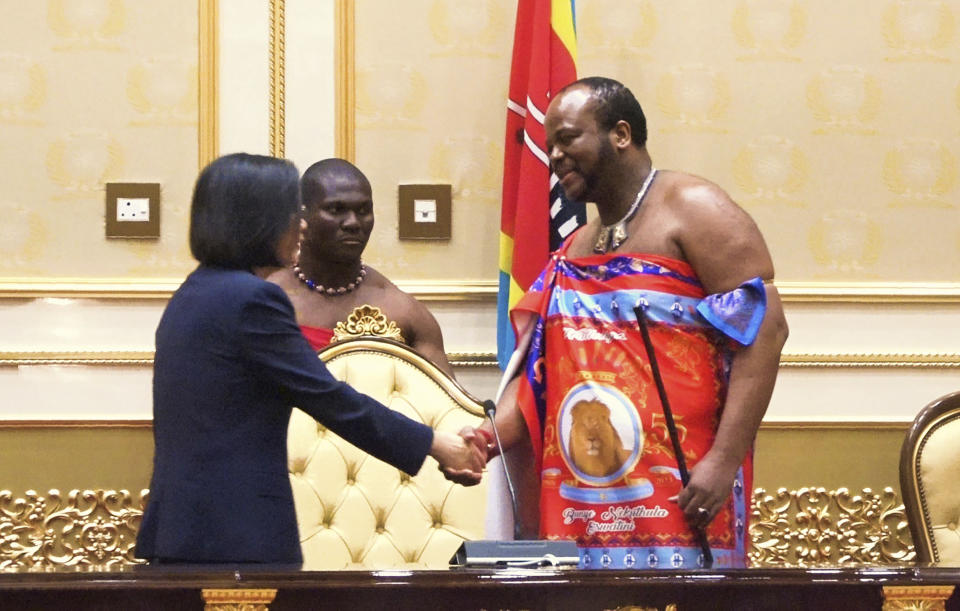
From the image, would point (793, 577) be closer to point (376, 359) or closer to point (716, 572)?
point (716, 572)

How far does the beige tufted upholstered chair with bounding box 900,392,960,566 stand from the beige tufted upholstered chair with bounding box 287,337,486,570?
1098 millimetres

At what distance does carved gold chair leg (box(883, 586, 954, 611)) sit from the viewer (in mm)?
2041

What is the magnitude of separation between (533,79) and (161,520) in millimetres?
2216

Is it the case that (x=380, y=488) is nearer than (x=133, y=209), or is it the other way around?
(x=380, y=488)

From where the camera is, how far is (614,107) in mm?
3184

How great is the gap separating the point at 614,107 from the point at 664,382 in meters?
0.68

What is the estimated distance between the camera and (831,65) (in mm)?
4508

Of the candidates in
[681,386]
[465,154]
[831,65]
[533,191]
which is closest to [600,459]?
[681,386]

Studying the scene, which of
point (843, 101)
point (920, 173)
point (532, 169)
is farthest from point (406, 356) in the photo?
point (920, 173)

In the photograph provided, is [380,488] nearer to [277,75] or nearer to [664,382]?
[664,382]

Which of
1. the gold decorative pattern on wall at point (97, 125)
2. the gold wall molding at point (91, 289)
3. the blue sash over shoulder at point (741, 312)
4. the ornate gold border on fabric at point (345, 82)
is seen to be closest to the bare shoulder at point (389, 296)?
the gold wall molding at point (91, 289)

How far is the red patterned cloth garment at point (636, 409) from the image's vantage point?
2.88 m

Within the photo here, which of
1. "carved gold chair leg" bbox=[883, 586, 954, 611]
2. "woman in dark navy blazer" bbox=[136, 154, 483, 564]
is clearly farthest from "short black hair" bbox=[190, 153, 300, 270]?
"carved gold chair leg" bbox=[883, 586, 954, 611]

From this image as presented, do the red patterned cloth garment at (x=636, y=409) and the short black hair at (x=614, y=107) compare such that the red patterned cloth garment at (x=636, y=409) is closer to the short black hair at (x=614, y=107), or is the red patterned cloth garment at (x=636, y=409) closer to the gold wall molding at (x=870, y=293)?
the short black hair at (x=614, y=107)
